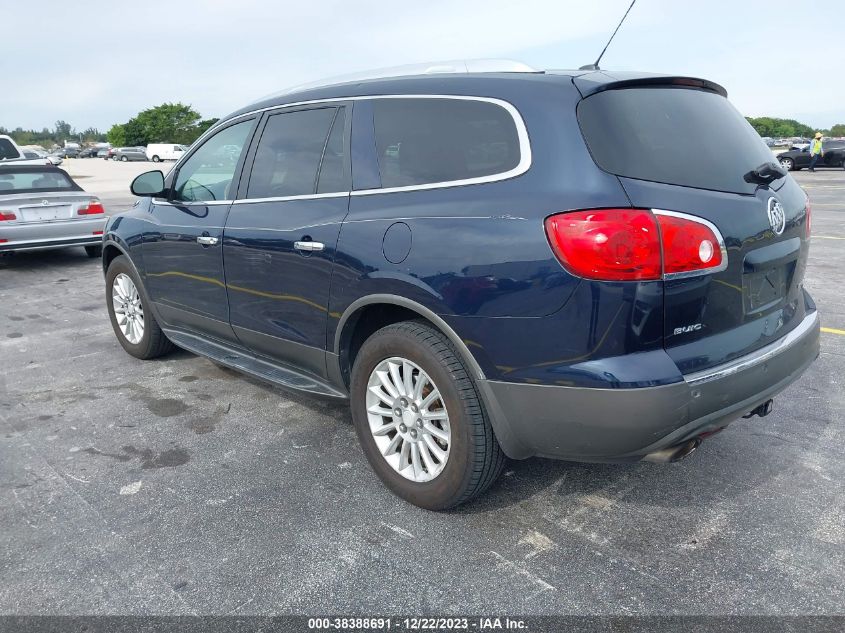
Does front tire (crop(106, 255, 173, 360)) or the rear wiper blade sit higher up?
the rear wiper blade

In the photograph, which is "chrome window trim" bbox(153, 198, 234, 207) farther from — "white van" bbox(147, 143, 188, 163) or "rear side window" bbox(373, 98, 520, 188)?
"white van" bbox(147, 143, 188, 163)

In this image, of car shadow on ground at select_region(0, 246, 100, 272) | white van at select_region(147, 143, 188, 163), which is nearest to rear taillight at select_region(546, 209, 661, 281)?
car shadow on ground at select_region(0, 246, 100, 272)

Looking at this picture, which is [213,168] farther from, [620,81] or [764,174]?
[764,174]

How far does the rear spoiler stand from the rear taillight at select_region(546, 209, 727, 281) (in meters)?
0.55

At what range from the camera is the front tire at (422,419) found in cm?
278

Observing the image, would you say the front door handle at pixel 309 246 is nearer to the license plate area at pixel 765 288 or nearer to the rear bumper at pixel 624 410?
the rear bumper at pixel 624 410

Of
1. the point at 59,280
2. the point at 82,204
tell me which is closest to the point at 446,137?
the point at 59,280

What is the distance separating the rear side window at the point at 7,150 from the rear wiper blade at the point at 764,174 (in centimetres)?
1424

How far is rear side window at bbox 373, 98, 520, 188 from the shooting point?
2734mm

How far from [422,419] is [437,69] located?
157 cm

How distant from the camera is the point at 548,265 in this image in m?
2.45

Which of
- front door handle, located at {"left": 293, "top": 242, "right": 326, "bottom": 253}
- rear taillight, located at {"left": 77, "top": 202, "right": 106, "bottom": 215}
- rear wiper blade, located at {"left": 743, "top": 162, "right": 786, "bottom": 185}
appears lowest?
rear taillight, located at {"left": 77, "top": 202, "right": 106, "bottom": 215}

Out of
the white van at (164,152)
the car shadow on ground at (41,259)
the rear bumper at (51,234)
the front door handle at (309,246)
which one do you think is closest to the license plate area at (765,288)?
the front door handle at (309,246)

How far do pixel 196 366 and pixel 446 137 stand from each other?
119 inches
